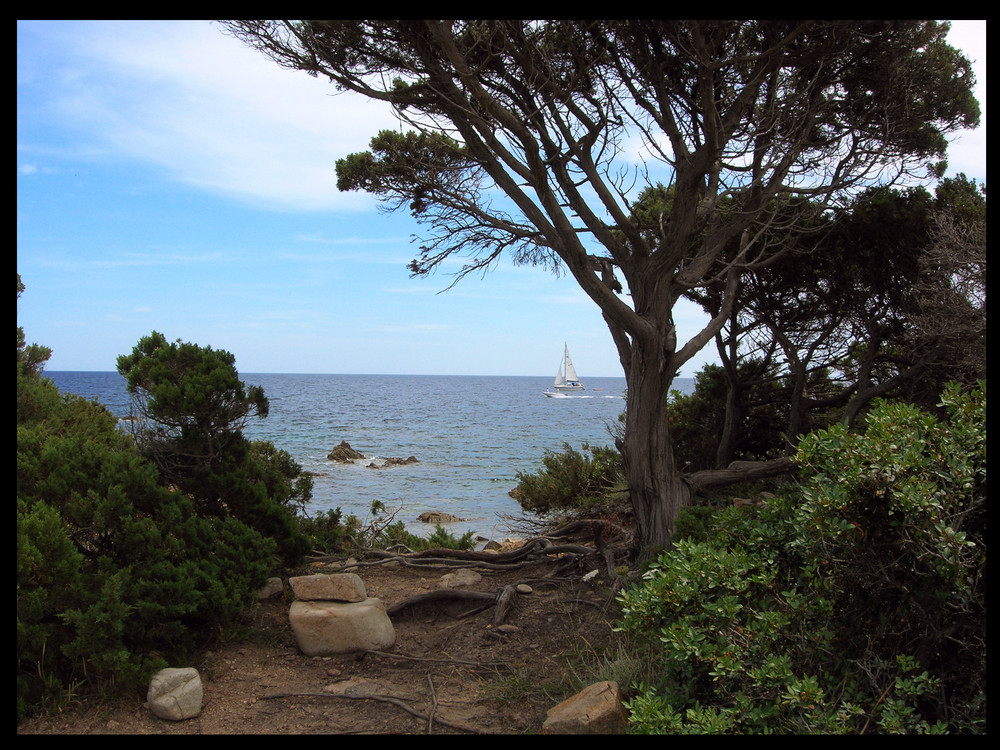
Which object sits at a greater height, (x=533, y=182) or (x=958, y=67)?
(x=958, y=67)

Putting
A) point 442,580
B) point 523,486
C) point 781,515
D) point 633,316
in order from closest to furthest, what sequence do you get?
point 781,515 → point 633,316 → point 442,580 → point 523,486

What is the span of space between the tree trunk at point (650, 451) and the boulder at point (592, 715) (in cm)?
355

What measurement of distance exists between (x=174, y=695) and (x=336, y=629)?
153 cm

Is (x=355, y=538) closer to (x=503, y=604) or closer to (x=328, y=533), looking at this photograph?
(x=328, y=533)

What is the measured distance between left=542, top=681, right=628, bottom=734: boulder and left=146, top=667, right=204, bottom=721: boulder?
8.11 ft

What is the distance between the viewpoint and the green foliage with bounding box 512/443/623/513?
11422 millimetres

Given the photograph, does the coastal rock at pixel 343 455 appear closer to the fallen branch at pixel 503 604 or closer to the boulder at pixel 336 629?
the fallen branch at pixel 503 604

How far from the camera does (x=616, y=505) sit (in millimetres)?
10375

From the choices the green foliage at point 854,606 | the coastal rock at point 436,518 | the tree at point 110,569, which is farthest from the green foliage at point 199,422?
the coastal rock at point 436,518

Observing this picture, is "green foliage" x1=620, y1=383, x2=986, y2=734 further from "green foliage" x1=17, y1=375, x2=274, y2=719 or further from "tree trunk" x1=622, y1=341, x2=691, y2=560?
"tree trunk" x1=622, y1=341, x2=691, y2=560

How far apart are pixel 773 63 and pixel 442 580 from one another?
6.47m

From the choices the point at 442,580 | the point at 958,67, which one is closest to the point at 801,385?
the point at 958,67

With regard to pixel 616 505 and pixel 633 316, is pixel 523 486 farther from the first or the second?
pixel 633 316

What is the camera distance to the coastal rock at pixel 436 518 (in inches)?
608
